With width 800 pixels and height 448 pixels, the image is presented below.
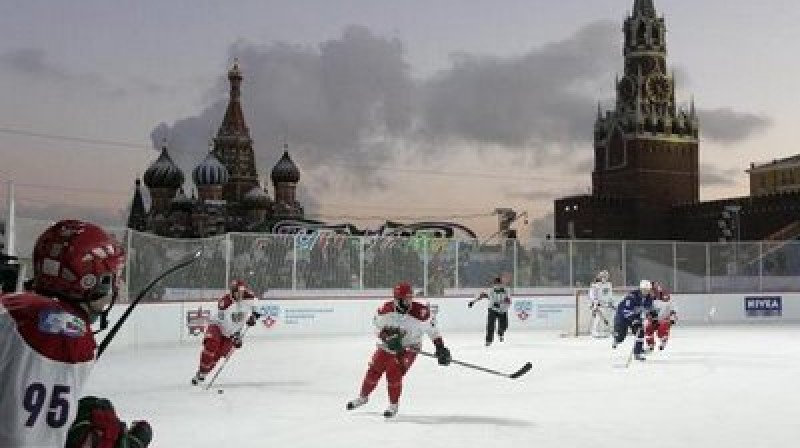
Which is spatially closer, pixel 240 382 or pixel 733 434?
pixel 733 434

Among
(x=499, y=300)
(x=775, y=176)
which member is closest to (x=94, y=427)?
(x=499, y=300)

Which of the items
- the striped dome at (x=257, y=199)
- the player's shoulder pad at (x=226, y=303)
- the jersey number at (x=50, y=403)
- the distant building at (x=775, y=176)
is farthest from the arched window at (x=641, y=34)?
the jersey number at (x=50, y=403)

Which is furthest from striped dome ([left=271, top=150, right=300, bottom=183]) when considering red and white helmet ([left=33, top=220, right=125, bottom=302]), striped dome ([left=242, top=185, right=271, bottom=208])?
red and white helmet ([left=33, top=220, right=125, bottom=302])

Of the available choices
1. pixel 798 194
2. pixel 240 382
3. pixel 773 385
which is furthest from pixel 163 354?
pixel 798 194

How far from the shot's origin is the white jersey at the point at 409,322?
8461 mm

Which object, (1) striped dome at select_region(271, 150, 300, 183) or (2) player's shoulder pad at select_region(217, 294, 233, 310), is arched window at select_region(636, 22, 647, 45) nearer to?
(1) striped dome at select_region(271, 150, 300, 183)

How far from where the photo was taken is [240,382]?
11.2 m

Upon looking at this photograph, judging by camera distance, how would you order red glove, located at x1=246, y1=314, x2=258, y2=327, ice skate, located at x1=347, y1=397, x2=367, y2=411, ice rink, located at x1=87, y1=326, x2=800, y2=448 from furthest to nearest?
Answer: red glove, located at x1=246, y1=314, x2=258, y2=327, ice skate, located at x1=347, y1=397, x2=367, y2=411, ice rink, located at x1=87, y1=326, x2=800, y2=448

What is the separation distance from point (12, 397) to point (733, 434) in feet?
21.2

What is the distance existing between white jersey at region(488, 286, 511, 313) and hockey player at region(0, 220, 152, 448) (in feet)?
52.7

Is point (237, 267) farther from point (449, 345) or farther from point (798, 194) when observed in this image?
point (798, 194)

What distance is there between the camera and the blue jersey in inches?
571

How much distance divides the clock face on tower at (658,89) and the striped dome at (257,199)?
46.9 m

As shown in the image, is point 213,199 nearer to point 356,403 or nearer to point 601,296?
point 601,296
